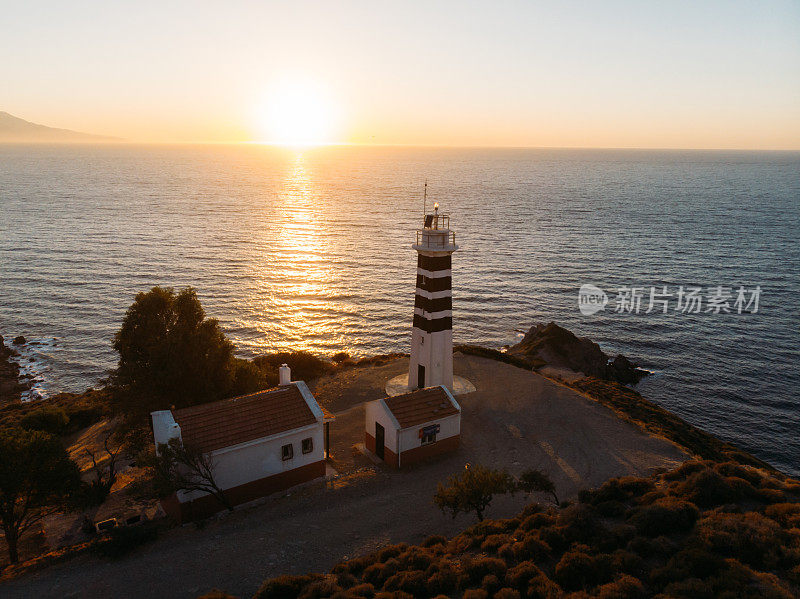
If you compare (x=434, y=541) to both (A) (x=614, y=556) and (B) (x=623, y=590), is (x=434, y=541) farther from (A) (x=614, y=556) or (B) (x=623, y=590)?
(B) (x=623, y=590)

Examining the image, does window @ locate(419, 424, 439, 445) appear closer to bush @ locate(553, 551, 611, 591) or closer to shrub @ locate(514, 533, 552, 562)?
shrub @ locate(514, 533, 552, 562)

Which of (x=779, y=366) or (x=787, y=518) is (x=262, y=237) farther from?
(x=787, y=518)

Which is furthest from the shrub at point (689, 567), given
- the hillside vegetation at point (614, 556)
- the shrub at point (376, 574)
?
the shrub at point (376, 574)

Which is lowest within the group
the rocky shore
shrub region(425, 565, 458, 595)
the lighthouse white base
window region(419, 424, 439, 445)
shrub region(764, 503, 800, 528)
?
the rocky shore

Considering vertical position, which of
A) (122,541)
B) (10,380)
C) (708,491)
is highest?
(708,491)

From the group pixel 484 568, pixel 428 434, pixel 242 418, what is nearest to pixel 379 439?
pixel 428 434

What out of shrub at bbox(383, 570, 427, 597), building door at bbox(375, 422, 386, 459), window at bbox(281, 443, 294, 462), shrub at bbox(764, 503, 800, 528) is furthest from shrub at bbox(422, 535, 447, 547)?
shrub at bbox(764, 503, 800, 528)

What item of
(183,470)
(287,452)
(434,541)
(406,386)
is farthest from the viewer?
(406,386)
